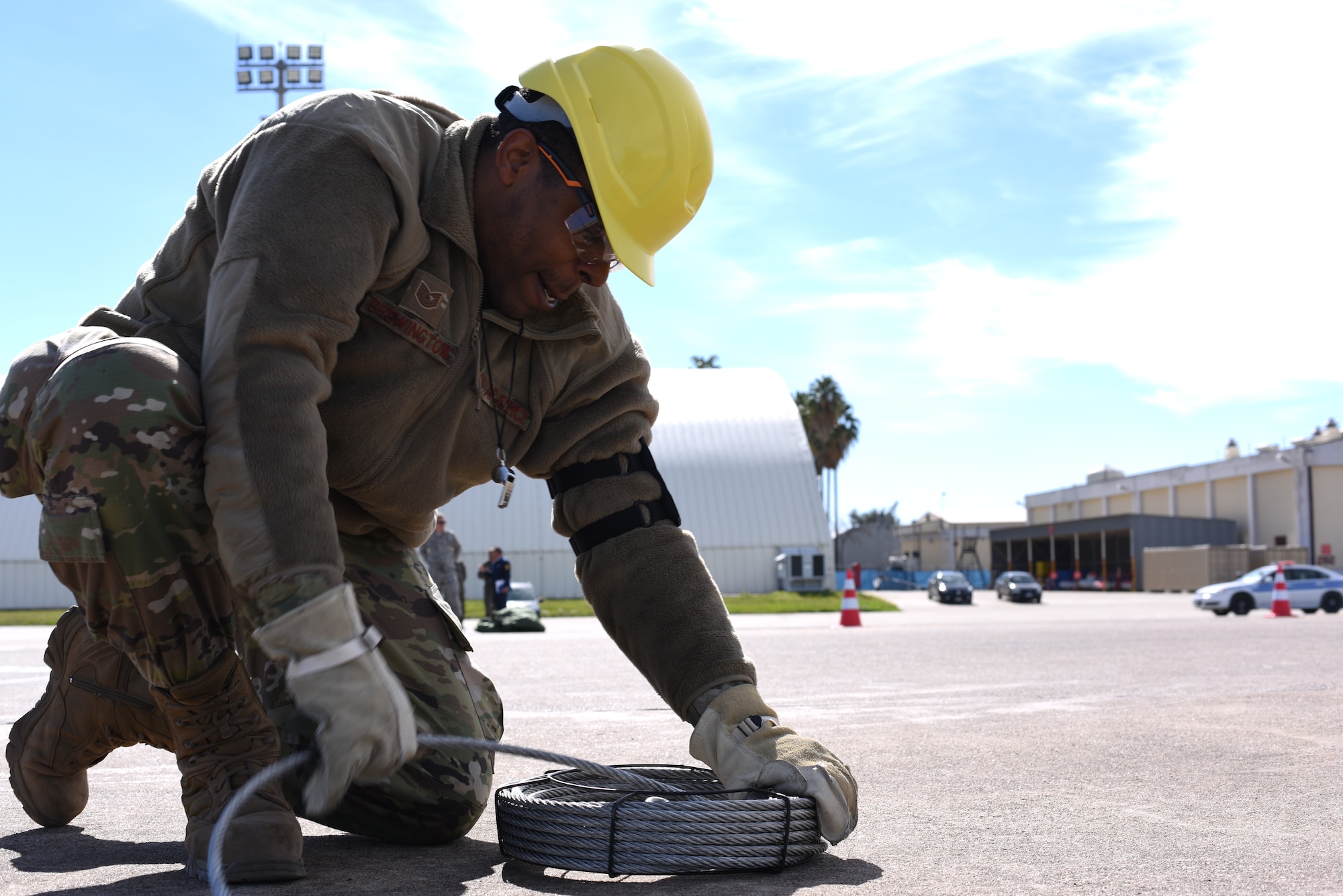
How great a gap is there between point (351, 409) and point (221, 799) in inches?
31.8

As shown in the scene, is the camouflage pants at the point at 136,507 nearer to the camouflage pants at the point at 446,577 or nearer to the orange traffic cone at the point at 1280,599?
the camouflage pants at the point at 446,577

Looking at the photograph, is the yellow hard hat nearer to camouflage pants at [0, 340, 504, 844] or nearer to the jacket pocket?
camouflage pants at [0, 340, 504, 844]

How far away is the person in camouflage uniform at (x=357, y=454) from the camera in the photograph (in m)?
1.93

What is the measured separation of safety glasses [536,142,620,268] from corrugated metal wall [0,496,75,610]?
36.0 m

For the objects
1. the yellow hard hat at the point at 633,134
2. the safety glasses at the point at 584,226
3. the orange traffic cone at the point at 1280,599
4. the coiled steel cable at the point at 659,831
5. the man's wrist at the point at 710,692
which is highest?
the yellow hard hat at the point at 633,134

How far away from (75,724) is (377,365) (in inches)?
42.8

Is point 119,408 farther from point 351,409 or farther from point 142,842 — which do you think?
point 142,842

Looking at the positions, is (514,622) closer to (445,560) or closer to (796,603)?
(445,560)

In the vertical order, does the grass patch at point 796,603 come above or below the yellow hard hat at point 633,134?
below

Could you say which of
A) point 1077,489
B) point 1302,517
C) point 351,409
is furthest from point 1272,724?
point 1077,489

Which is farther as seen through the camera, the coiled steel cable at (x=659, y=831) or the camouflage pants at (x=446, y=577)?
the camouflage pants at (x=446, y=577)

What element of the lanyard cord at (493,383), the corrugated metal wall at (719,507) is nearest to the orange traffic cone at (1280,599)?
the corrugated metal wall at (719,507)

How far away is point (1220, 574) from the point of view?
1694 inches

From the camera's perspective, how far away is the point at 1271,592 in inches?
926
